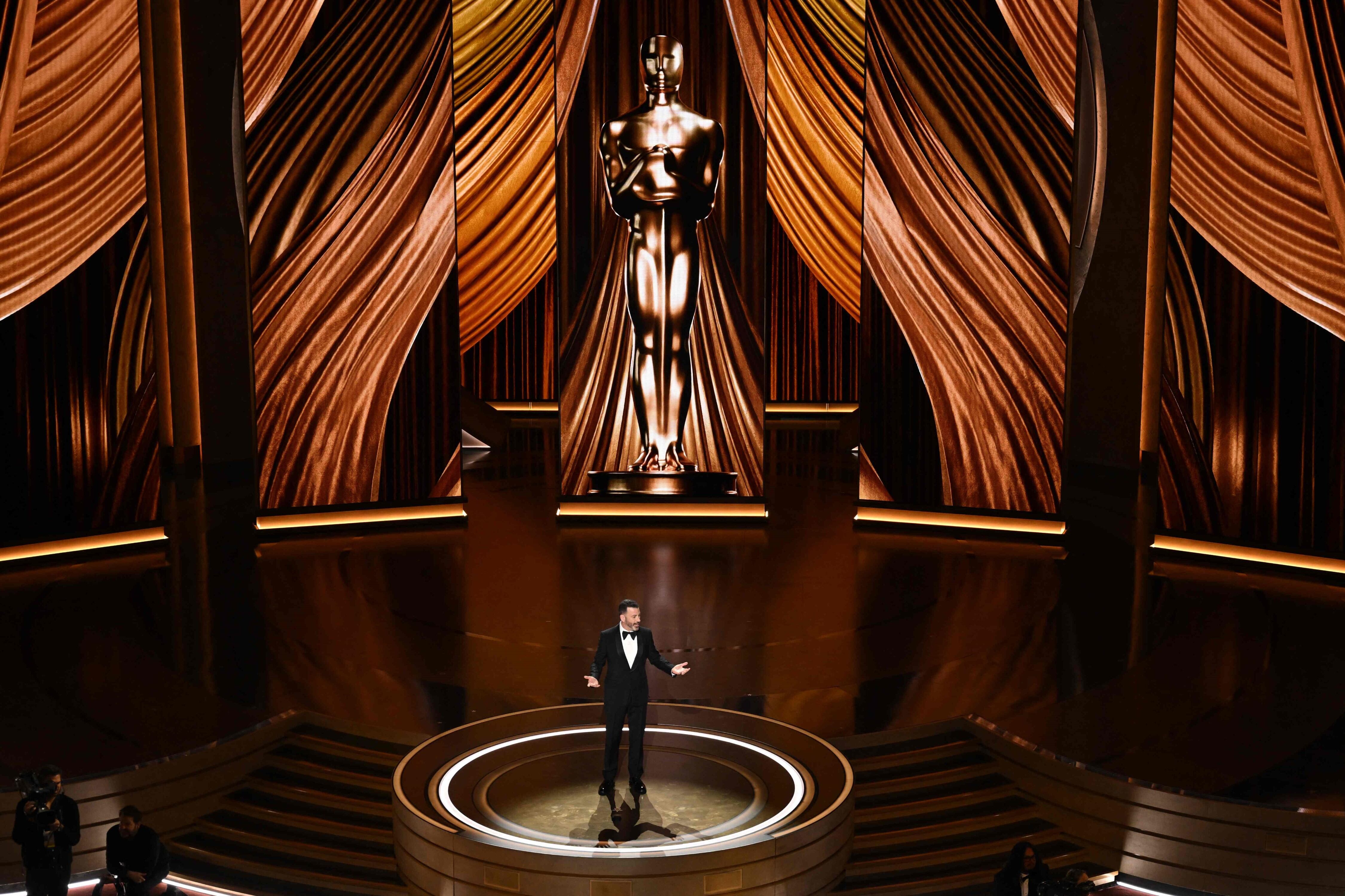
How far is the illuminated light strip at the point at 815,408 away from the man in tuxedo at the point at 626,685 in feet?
39.7

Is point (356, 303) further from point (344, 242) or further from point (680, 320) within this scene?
point (680, 320)

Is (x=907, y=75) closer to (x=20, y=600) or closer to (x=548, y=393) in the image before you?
(x=20, y=600)

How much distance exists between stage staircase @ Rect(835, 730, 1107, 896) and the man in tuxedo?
99cm

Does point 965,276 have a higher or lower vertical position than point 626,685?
higher

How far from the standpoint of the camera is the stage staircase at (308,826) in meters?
4.95

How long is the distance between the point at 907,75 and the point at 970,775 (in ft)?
19.5

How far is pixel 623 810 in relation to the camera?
16.1 feet

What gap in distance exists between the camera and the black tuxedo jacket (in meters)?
5.11

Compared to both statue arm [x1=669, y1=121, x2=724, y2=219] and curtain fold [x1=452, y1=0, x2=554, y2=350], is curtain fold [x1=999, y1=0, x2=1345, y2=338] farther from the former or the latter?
curtain fold [x1=452, y1=0, x2=554, y2=350]

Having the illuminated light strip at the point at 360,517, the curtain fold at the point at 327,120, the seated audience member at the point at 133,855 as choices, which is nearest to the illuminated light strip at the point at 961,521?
the illuminated light strip at the point at 360,517

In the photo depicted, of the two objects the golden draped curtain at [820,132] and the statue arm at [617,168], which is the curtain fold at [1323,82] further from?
the golden draped curtain at [820,132]

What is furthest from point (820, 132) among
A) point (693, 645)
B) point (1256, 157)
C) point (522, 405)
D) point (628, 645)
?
point (628, 645)

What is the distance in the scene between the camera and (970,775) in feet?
18.1

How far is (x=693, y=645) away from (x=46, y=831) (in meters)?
3.47
